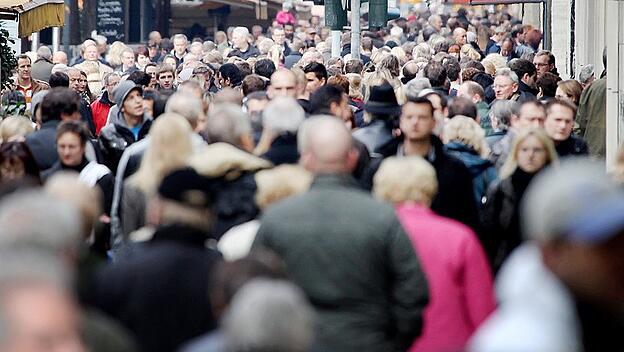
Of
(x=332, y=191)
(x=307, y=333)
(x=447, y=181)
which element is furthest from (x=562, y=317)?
(x=447, y=181)

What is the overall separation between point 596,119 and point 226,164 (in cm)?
769

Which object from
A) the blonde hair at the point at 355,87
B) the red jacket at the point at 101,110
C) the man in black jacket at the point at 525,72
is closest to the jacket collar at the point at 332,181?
the blonde hair at the point at 355,87

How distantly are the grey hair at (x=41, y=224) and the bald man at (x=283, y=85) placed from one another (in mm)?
7076

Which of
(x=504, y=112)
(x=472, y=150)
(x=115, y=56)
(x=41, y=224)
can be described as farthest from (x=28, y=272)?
(x=115, y=56)

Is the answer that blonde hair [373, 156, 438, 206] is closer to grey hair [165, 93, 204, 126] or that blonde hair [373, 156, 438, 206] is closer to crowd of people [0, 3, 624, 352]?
crowd of people [0, 3, 624, 352]

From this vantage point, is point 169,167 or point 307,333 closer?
point 307,333

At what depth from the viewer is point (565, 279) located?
13.5 ft

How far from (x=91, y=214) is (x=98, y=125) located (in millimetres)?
10116

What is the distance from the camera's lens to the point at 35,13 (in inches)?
773

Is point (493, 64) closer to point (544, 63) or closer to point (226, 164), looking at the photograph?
point (544, 63)

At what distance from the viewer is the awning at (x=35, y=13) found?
726 inches

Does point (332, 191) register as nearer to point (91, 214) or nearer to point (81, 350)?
point (91, 214)

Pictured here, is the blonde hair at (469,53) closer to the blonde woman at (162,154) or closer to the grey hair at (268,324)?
the blonde woman at (162,154)

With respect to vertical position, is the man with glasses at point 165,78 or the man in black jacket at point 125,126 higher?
the man with glasses at point 165,78
